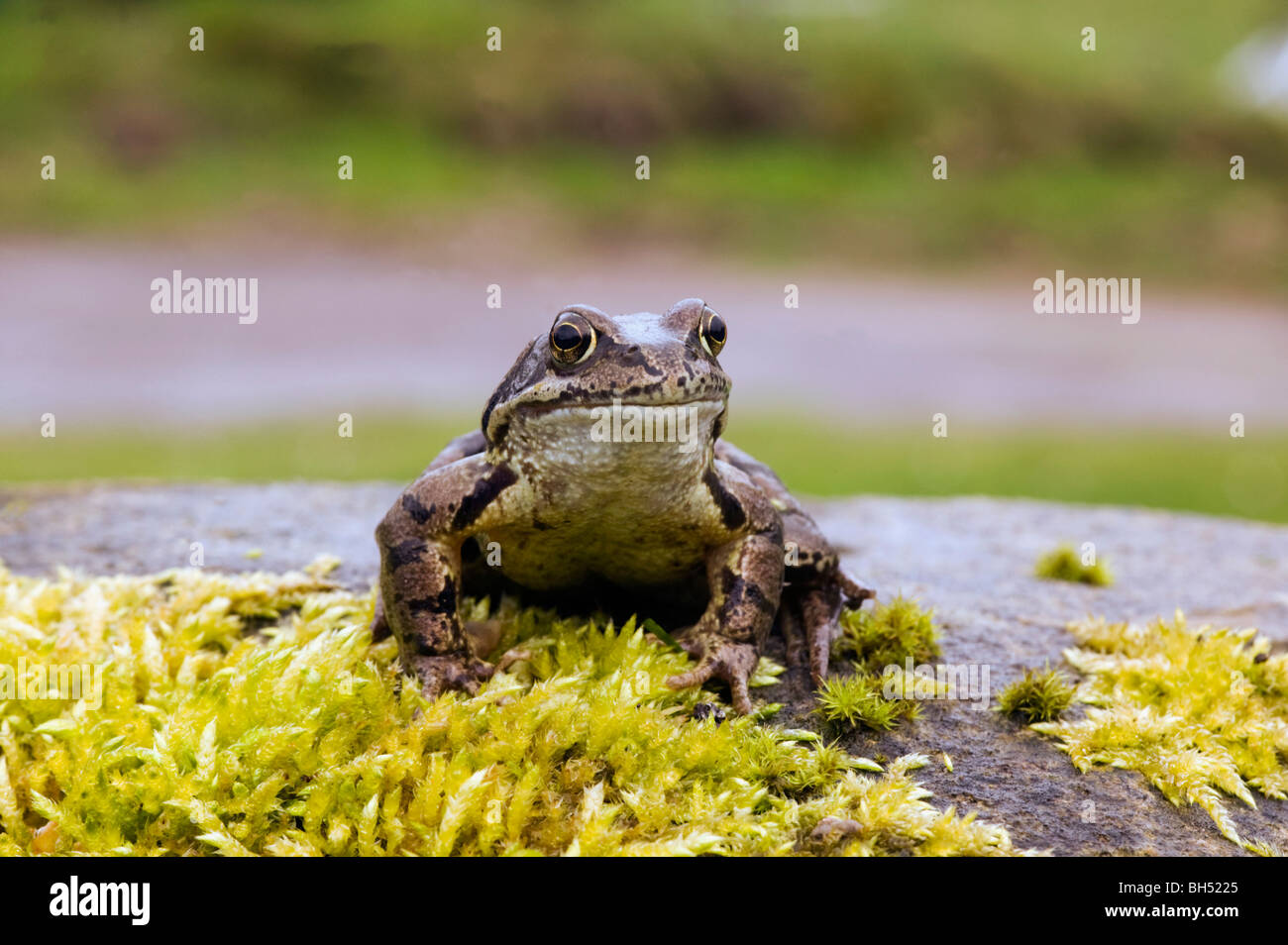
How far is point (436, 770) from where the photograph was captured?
3404 millimetres

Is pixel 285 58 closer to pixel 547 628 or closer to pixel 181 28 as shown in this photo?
pixel 181 28

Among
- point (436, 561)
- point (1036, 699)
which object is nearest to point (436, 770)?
point (436, 561)

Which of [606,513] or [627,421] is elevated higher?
[627,421]

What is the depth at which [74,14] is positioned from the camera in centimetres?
2072

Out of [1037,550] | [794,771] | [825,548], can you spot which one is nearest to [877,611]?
[825,548]

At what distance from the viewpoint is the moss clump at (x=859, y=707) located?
386 centimetres

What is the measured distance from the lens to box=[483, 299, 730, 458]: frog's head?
362 cm

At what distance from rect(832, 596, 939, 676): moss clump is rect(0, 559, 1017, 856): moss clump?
68 cm

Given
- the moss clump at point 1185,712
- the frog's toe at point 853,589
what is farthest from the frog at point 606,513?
the moss clump at point 1185,712

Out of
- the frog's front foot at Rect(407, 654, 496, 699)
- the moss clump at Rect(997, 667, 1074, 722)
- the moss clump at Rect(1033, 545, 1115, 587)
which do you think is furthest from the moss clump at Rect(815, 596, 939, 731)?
the moss clump at Rect(1033, 545, 1115, 587)

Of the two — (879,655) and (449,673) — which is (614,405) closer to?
(449,673)

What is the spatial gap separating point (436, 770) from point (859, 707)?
140 cm

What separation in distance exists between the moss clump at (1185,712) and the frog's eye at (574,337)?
2018 millimetres
